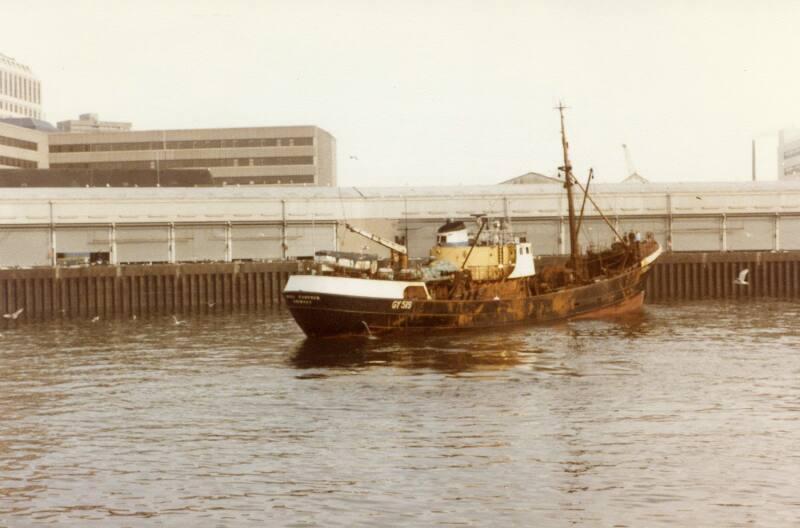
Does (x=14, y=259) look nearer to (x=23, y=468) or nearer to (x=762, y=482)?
(x=23, y=468)

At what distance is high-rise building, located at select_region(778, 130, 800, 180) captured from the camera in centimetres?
17912

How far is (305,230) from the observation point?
98.8 metres

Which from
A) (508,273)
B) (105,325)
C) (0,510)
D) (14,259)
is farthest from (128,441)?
(14,259)

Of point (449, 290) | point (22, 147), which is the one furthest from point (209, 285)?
point (22, 147)

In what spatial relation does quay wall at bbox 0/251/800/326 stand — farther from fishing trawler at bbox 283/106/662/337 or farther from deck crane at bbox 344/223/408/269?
deck crane at bbox 344/223/408/269

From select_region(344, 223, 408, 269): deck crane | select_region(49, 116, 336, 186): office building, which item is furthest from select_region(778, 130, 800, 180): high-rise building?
select_region(344, 223, 408, 269): deck crane

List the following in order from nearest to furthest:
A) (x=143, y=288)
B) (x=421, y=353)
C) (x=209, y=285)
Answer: (x=421, y=353) < (x=143, y=288) < (x=209, y=285)

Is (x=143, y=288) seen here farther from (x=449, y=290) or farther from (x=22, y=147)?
(x=22, y=147)

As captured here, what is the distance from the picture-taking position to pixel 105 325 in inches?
2717

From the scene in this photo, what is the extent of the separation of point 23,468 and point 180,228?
72210mm

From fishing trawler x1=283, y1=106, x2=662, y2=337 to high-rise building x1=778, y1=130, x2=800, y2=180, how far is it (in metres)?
120

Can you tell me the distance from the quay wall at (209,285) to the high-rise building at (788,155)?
292ft

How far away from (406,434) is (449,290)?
97.8 feet

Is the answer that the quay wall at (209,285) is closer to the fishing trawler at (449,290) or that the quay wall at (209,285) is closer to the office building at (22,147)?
the fishing trawler at (449,290)
